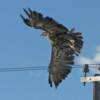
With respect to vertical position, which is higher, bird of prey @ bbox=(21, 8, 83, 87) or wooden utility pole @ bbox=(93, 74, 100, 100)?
bird of prey @ bbox=(21, 8, 83, 87)

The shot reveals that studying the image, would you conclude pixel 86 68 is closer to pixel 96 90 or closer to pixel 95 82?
pixel 95 82

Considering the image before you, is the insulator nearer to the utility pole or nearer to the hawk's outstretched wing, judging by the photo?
the utility pole

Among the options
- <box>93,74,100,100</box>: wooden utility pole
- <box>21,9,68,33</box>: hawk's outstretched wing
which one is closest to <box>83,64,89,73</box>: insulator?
<box>93,74,100,100</box>: wooden utility pole

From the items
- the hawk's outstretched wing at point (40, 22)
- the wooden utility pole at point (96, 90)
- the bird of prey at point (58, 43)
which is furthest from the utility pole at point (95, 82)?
the hawk's outstretched wing at point (40, 22)

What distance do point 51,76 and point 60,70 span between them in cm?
71

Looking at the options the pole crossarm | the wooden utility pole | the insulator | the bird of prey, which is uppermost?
the bird of prey

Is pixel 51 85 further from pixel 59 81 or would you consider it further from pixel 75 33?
pixel 75 33

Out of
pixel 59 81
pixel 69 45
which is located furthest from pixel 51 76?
pixel 69 45

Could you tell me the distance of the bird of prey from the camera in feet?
61.0

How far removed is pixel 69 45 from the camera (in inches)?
778

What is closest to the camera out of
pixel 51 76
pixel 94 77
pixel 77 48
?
pixel 77 48

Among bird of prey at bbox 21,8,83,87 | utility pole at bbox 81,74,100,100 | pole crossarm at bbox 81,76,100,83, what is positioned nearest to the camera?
bird of prey at bbox 21,8,83,87

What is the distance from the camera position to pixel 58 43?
67.4 ft

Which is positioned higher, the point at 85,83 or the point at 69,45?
the point at 69,45
